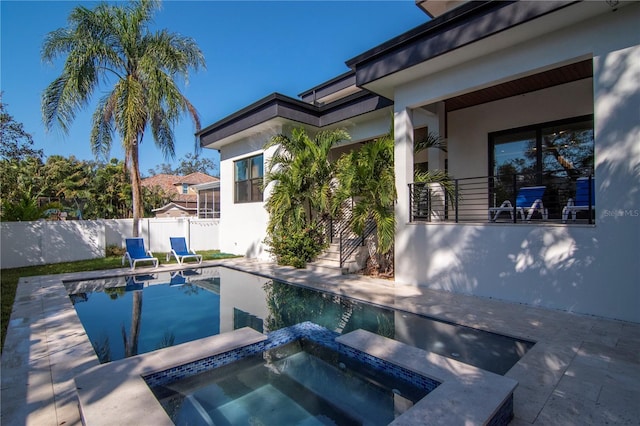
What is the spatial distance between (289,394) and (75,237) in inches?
540

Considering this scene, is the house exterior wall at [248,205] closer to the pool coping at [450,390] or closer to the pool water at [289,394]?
the pool coping at [450,390]

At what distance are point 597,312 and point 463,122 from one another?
22.4 feet

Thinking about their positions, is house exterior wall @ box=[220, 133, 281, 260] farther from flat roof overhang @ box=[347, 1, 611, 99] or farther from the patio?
the patio

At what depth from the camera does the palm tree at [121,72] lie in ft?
36.4

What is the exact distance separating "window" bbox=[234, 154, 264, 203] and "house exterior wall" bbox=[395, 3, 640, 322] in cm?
696

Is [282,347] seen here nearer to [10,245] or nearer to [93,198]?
[10,245]

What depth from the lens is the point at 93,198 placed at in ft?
90.2

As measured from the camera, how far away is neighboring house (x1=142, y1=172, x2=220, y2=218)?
1169 inches

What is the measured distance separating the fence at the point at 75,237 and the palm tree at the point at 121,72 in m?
2.82

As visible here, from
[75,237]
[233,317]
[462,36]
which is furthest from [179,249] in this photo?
[462,36]

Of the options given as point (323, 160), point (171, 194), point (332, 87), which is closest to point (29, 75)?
point (323, 160)

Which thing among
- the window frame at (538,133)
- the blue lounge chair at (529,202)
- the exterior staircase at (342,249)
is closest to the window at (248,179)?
the exterior staircase at (342,249)

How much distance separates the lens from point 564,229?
6027 millimetres

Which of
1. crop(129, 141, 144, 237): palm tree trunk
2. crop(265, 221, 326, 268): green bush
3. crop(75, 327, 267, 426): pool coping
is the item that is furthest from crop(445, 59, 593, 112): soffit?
crop(129, 141, 144, 237): palm tree trunk
